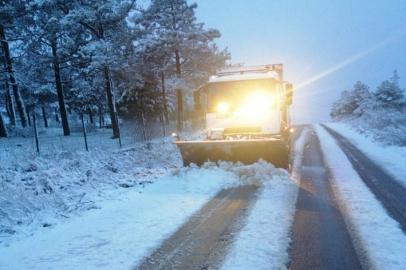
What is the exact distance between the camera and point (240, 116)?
27.0ft

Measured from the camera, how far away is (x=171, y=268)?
284 cm

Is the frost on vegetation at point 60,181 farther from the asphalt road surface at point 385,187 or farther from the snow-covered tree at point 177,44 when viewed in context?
the snow-covered tree at point 177,44

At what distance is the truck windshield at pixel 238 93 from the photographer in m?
8.16

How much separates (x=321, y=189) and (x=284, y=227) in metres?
2.33

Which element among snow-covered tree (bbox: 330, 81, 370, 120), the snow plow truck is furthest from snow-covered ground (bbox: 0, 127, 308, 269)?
snow-covered tree (bbox: 330, 81, 370, 120)

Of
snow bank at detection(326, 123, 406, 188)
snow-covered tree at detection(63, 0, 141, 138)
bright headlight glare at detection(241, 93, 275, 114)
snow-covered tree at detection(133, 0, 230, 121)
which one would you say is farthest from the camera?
snow-covered tree at detection(133, 0, 230, 121)

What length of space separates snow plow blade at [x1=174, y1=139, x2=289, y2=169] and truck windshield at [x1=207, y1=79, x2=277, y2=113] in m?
1.60

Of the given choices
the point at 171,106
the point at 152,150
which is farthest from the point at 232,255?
the point at 171,106

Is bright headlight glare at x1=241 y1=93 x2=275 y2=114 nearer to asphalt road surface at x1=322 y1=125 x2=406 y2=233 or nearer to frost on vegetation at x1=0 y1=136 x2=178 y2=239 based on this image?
asphalt road surface at x1=322 y1=125 x2=406 y2=233

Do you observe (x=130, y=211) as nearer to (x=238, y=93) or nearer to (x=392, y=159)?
(x=238, y=93)

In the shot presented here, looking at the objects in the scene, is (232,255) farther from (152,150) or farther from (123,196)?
(152,150)

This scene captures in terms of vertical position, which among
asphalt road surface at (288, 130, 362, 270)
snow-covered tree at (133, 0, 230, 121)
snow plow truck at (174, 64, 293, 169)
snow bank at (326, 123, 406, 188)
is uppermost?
snow-covered tree at (133, 0, 230, 121)

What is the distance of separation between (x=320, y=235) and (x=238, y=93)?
→ 5.65 meters

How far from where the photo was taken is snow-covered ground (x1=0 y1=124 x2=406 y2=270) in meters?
3.09
